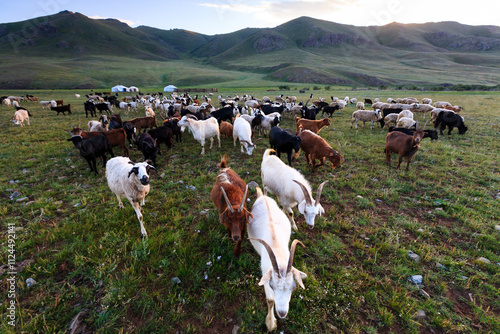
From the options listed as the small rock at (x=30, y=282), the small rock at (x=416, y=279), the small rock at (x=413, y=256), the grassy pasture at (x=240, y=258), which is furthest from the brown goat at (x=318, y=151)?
the small rock at (x=30, y=282)

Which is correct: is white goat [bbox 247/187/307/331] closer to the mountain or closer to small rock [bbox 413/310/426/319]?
small rock [bbox 413/310/426/319]

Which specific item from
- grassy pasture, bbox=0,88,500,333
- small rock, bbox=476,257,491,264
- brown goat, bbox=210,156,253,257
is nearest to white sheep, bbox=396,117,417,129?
grassy pasture, bbox=0,88,500,333

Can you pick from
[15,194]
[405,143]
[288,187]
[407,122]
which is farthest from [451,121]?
[15,194]

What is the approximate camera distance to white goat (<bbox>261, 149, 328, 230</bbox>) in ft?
16.1

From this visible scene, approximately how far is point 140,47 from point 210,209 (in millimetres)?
231290

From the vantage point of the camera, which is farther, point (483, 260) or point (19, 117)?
point (19, 117)

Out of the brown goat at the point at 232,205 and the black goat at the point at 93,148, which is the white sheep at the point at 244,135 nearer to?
the brown goat at the point at 232,205

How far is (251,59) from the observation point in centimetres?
15162

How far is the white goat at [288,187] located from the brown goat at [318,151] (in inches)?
128

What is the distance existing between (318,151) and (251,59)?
16290 cm

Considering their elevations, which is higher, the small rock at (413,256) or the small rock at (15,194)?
the small rock at (15,194)

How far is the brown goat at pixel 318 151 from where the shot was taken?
8.89 metres

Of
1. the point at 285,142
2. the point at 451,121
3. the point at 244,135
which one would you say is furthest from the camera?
the point at 451,121

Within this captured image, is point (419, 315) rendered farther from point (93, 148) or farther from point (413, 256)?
point (93, 148)
